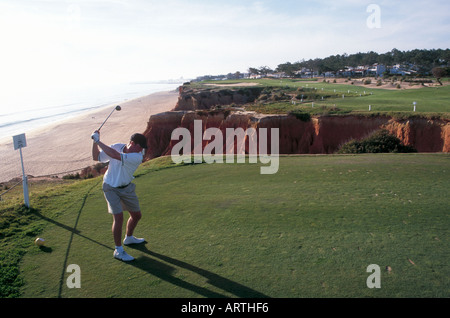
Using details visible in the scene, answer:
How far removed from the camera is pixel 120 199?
6.57 meters

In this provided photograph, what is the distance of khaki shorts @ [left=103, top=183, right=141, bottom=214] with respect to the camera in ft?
20.9

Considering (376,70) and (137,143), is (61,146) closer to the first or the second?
(137,143)

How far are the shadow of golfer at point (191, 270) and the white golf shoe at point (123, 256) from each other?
108mm

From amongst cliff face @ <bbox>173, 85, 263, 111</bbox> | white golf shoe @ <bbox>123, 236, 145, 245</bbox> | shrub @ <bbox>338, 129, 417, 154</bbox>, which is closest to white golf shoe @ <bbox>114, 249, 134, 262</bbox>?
white golf shoe @ <bbox>123, 236, 145, 245</bbox>

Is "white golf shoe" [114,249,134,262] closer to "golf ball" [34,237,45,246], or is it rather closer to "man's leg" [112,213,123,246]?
"man's leg" [112,213,123,246]

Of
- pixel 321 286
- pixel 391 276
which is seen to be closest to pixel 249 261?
Answer: pixel 321 286

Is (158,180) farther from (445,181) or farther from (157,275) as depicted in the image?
(445,181)

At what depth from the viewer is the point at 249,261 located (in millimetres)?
6027

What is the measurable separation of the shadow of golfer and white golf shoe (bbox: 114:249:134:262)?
0.11 m

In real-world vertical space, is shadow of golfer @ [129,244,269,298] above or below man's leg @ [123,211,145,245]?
below

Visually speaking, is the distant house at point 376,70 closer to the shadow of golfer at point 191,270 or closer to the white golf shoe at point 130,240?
the white golf shoe at point 130,240

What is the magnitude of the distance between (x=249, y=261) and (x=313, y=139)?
22.0 metres

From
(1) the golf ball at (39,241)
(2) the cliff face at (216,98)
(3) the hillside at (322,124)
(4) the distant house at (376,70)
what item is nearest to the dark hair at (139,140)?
(1) the golf ball at (39,241)

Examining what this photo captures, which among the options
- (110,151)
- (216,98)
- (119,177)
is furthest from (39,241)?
(216,98)
